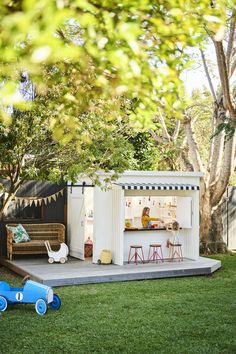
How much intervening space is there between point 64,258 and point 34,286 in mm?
4804

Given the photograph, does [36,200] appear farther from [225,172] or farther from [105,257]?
[225,172]

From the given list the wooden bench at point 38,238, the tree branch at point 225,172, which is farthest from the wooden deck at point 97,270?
the tree branch at point 225,172

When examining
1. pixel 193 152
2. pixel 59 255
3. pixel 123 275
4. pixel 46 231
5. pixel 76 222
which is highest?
pixel 193 152

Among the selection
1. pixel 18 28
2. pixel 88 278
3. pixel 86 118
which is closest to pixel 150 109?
pixel 18 28

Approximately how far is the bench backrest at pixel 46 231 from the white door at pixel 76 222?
0.36m

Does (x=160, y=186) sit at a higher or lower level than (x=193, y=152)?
lower

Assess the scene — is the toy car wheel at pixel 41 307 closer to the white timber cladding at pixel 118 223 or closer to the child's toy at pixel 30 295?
the child's toy at pixel 30 295

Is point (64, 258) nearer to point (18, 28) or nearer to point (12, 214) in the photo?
point (12, 214)

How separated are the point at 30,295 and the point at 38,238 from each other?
5903 millimetres

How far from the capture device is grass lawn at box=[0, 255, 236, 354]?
7098 mm

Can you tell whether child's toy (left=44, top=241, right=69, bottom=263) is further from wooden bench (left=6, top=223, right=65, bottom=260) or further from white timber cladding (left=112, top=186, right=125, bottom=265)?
white timber cladding (left=112, top=186, right=125, bottom=265)

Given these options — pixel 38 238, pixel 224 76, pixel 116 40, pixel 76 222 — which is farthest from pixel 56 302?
pixel 116 40

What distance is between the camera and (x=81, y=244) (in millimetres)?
14367

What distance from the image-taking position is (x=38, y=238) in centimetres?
1461
